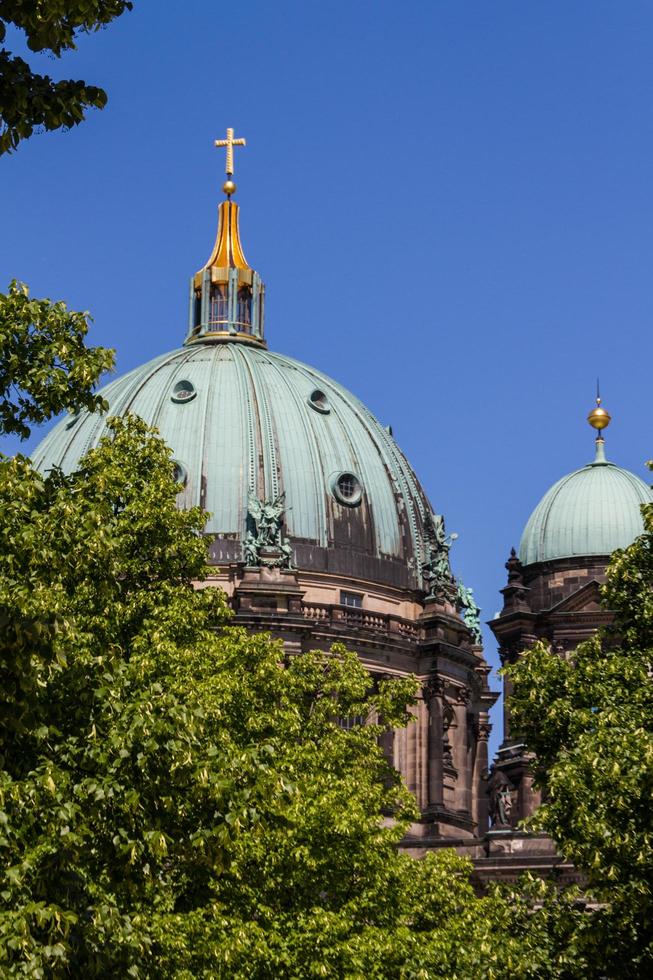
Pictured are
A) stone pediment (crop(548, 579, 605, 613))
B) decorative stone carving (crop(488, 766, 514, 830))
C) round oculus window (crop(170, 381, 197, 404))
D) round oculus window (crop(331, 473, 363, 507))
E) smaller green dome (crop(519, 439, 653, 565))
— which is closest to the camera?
decorative stone carving (crop(488, 766, 514, 830))

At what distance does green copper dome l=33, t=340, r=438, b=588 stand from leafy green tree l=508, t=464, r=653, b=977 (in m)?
48.4

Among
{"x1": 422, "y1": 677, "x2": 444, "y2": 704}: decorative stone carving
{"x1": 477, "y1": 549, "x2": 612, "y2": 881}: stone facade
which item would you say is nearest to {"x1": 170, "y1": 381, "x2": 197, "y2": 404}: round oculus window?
{"x1": 422, "y1": 677, "x2": 444, "y2": 704}: decorative stone carving

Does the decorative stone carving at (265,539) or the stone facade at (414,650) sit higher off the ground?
the decorative stone carving at (265,539)

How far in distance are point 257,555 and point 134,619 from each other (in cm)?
4595

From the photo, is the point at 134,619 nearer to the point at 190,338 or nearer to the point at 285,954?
the point at 285,954

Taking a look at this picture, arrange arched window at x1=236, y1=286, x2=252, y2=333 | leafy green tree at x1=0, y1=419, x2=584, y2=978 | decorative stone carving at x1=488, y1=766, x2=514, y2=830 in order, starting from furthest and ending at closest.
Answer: arched window at x1=236, y1=286, x2=252, y2=333 < decorative stone carving at x1=488, y1=766, x2=514, y2=830 < leafy green tree at x1=0, y1=419, x2=584, y2=978

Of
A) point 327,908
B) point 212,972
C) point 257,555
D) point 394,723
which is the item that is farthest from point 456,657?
point 212,972

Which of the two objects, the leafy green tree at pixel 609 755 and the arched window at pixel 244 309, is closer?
the leafy green tree at pixel 609 755

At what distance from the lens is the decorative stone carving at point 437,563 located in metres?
94.7

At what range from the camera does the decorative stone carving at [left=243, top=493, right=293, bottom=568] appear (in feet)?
296

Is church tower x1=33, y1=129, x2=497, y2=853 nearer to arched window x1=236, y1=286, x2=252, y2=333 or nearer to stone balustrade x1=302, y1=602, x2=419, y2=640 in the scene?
stone balustrade x1=302, y1=602, x2=419, y2=640

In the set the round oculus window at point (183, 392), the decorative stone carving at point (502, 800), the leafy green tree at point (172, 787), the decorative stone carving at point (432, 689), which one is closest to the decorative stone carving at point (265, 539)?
the round oculus window at point (183, 392)

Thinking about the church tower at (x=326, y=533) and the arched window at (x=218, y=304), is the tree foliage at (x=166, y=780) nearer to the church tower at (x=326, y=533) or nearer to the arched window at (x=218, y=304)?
the church tower at (x=326, y=533)

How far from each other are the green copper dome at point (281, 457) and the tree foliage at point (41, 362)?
56.1 metres
